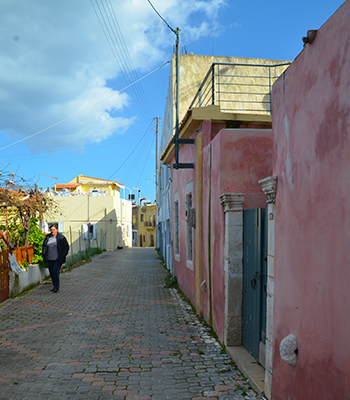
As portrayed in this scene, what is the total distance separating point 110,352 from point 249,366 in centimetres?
198

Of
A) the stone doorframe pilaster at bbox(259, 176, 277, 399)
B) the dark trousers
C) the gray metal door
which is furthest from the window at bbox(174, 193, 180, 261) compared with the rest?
the stone doorframe pilaster at bbox(259, 176, 277, 399)

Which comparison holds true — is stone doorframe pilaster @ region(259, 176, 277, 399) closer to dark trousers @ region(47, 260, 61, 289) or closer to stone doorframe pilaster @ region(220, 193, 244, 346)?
stone doorframe pilaster @ region(220, 193, 244, 346)

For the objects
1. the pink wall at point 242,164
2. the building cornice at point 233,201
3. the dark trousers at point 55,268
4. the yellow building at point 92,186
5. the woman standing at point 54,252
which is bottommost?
the dark trousers at point 55,268

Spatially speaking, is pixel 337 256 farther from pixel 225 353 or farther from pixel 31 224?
pixel 31 224

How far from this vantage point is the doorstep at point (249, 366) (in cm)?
417

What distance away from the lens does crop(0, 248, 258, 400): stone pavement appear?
13.8 ft

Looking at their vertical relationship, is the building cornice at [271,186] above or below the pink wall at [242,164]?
below

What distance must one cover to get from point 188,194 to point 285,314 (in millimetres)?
6050

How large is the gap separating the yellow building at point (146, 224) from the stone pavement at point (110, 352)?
157 feet

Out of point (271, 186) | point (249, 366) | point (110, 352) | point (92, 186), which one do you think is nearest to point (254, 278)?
point (249, 366)

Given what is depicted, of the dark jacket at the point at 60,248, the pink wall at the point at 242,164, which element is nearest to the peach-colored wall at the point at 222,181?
the pink wall at the point at 242,164

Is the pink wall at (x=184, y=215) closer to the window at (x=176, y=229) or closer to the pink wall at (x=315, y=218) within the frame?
the window at (x=176, y=229)

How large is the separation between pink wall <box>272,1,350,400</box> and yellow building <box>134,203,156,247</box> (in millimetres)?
52638

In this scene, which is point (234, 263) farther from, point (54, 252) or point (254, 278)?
point (54, 252)
